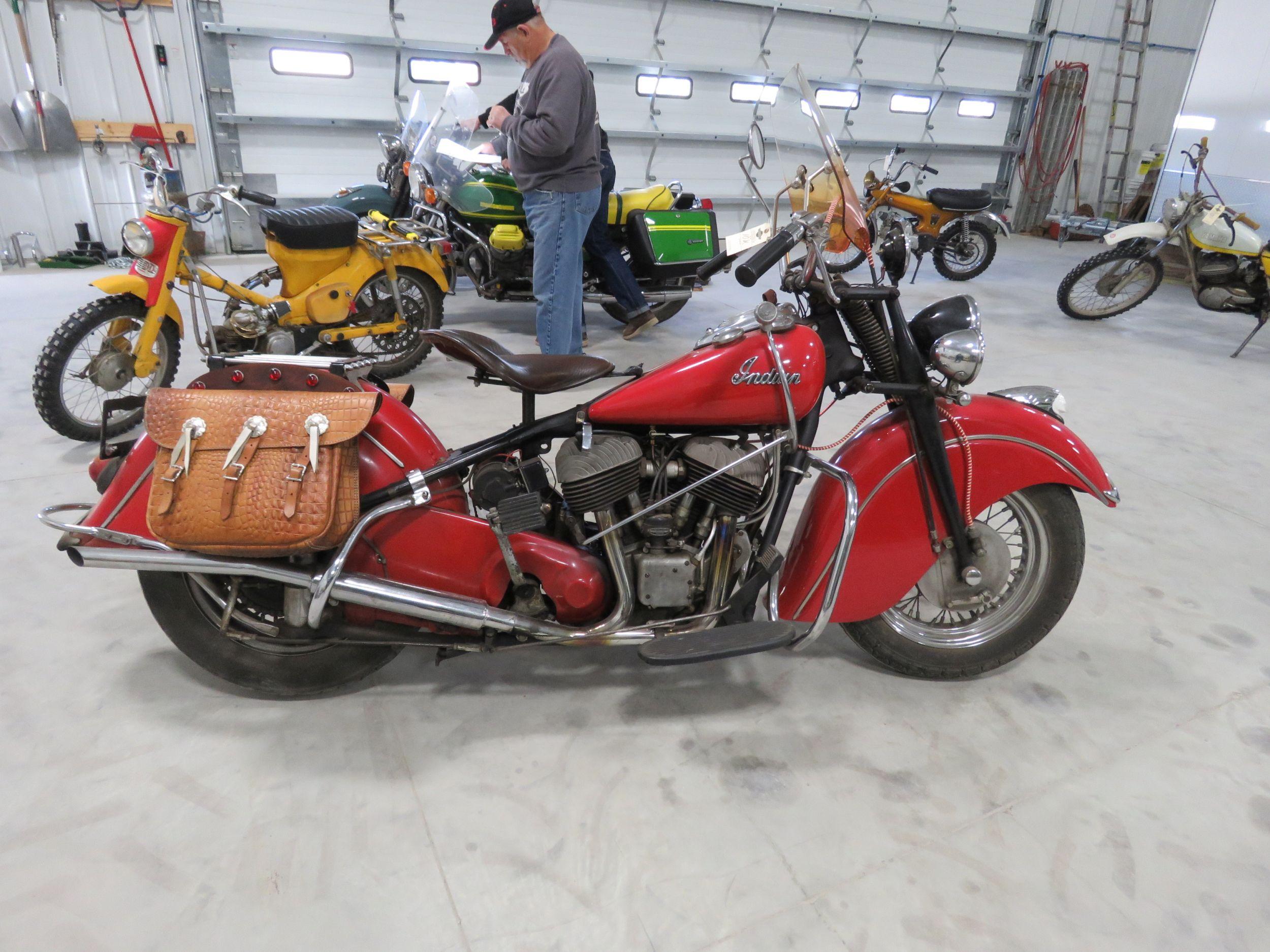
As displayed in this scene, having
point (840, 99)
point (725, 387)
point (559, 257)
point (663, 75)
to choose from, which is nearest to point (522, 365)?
point (725, 387)

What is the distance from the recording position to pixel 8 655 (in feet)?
6.40

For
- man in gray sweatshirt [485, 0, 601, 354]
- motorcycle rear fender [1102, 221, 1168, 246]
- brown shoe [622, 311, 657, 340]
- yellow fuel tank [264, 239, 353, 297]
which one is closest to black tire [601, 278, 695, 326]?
brown shoe [622, 311, 657, 340]

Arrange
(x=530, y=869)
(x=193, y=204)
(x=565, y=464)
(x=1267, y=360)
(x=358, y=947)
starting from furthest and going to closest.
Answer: (x=193, y=204), (x=1267, y=360), (x=565, y=464), (x=530, y=869), (x=358, y=947)

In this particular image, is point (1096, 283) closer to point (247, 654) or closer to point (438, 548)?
point (438, 548)

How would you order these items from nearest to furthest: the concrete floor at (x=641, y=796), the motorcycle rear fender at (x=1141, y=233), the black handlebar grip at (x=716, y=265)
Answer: the concrete floor at (x=641, y=796), the black handlebar grip at (x=716, y=265), the motorcycle rear fender at (x=1141, y=233)

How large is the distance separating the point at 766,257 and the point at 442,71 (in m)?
7.22

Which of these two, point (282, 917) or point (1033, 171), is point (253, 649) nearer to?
point (282, 917)

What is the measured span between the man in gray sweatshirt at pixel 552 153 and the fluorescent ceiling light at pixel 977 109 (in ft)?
28.5

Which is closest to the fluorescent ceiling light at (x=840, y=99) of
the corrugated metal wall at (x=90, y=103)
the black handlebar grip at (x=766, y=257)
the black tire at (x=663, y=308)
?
the black tire at (x=663, y=308)

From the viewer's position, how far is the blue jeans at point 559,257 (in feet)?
11.2

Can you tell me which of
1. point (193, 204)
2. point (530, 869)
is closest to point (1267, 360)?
point (530, 869)

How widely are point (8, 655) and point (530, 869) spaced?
1538 millimetres

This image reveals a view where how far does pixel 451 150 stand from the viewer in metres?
4.66

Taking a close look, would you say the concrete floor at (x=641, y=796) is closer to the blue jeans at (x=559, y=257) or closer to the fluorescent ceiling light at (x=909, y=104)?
the blue jeans at (x=559, y=257)
